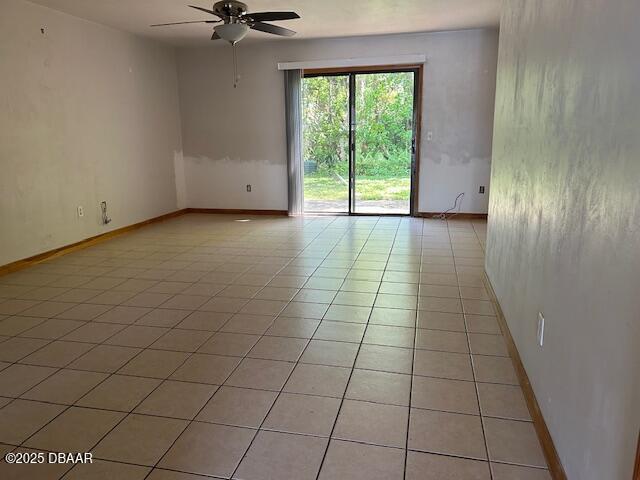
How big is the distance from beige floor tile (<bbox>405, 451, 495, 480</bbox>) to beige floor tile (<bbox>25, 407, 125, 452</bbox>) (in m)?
1.21

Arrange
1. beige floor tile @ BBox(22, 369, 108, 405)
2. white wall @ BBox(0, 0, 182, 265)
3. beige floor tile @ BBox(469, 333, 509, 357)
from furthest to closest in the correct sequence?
white wall @ BBox(0, 0, 182, 265), beige floor tile @ BBox(469, 333, 509, 357), beige floor tile @ BBox(22, 369, 108, 405)

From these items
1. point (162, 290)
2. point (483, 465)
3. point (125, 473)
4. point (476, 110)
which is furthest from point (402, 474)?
point (476, 110)

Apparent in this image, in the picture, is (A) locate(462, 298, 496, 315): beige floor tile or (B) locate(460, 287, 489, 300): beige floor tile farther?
(B) locate(460, 287, 489, 300): beige floor tile

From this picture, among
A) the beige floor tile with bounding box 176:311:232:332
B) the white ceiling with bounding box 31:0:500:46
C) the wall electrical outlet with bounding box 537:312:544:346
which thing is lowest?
the beige floor tile with bounding box 176:311:232:332

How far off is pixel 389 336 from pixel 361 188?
433 centimetres

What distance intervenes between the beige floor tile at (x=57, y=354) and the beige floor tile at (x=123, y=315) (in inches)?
13.6

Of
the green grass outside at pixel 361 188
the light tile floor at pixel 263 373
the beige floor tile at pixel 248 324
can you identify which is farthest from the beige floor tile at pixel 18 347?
the green grass outside at pixel 361 188

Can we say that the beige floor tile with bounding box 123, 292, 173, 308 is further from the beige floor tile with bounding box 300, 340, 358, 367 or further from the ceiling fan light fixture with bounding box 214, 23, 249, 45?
the ceiling fan light fixture with bounding box 214, 23, 249, 45

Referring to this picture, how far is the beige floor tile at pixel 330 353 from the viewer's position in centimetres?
240

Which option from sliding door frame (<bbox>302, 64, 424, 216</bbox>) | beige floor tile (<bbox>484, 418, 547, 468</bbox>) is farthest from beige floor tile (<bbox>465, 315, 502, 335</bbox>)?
sliding door frame (<bbox>302, 64, 424, 216</bbox>)

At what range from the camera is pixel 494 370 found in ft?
7.50

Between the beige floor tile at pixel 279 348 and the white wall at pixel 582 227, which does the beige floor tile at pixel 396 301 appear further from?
the white wall at pixel 582 227

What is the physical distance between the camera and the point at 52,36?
460 cm

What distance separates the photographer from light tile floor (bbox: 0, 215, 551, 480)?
1.69 metres
